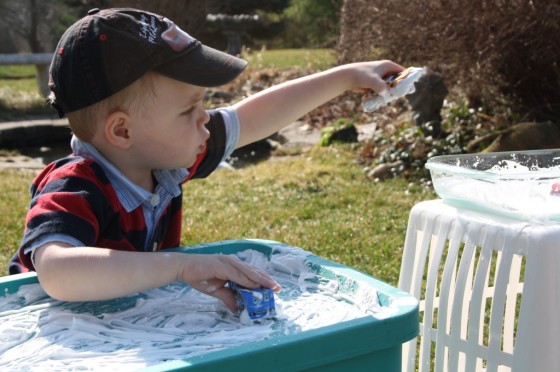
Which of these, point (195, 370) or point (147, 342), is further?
point (147, 342)

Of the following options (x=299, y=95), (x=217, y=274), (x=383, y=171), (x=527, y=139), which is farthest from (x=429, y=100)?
(x=217, y=274)

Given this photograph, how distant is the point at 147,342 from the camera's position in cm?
125

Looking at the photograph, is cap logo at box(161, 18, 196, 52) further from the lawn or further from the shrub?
the shrub

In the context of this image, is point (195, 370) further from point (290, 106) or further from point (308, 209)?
point (308, 209)

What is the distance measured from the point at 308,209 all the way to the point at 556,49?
197 cm

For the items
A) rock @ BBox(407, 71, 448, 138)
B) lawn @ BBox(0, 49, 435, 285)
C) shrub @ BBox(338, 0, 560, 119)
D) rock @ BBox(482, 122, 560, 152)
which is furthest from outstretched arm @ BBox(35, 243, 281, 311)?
rock @ BBox(407, 71, 448, 138)

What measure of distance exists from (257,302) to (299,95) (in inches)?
26.9

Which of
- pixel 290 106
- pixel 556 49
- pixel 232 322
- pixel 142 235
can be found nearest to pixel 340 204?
pixel 556 49

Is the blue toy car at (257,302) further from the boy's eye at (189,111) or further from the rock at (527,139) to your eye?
the rock at (527,139)

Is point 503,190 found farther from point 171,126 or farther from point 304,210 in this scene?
point 304,210

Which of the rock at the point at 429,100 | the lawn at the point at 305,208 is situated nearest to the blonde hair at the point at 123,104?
the lawn at the point at 305,208

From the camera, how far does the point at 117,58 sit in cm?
143

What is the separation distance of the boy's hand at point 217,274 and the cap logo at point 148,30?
42 cm

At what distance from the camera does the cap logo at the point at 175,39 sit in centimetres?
148
